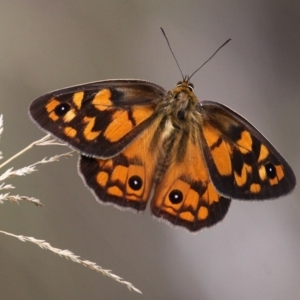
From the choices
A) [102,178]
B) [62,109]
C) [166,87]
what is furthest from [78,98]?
[166,87]

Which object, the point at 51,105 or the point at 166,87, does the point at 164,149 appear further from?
the point at 166,87

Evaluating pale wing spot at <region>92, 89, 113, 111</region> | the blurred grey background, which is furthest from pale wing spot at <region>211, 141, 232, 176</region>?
the blurred grey background

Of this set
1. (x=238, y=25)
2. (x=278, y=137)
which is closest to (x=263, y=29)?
(x=238, y=25)

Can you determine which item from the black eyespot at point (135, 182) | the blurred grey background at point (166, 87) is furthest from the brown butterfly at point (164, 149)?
the blurred grey background at point (166, 87)

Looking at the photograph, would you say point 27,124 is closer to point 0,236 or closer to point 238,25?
point 0,236

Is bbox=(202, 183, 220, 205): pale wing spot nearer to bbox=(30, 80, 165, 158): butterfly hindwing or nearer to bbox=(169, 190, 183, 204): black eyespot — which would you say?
bbox=(169, 190, 183, 204): black eyespot

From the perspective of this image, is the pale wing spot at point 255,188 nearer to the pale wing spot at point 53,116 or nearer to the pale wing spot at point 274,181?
the pale wing spot at point 274,181
